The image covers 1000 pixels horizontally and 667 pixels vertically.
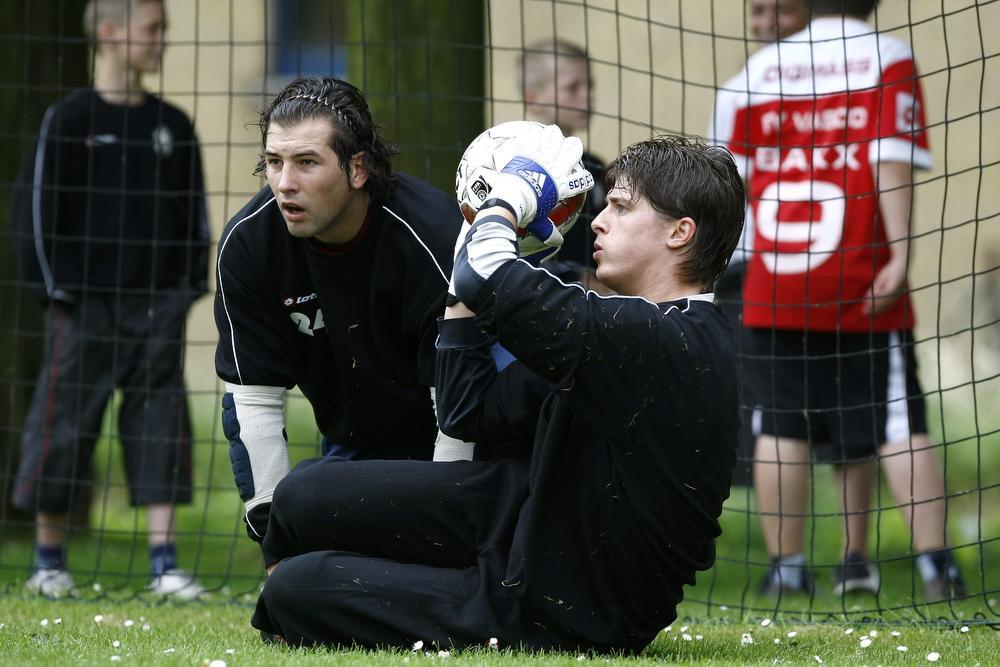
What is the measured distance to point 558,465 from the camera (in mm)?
3324

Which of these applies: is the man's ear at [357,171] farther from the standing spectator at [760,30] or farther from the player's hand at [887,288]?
the player's hand at [887,288]

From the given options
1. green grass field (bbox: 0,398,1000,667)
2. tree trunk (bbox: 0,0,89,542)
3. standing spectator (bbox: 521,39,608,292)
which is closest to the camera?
green grass field (bbox: 0,398,1000,667)

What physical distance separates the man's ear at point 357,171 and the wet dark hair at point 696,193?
792 mm

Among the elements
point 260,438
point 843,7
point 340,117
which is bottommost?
point 260,438

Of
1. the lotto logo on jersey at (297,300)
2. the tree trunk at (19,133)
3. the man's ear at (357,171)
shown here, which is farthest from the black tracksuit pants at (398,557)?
the tree trunk at (19,133)

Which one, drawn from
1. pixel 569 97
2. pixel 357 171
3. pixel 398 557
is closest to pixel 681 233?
pixel 357 171

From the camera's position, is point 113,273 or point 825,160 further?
point 113,273

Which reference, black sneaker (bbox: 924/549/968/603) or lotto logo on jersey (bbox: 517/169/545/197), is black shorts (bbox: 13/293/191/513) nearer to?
lotto logo on jersey (bbox: 517/169/545/197)

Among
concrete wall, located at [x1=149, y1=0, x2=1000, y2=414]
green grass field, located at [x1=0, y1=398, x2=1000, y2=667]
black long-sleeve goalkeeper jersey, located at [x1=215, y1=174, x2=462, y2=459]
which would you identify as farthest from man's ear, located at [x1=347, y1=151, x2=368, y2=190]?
concrete wall, located at [x1=149, y1=0, x2=1000, y2=414]

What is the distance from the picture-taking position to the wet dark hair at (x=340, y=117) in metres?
3.78

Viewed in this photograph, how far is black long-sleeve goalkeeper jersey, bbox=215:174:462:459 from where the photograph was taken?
12.8 ft

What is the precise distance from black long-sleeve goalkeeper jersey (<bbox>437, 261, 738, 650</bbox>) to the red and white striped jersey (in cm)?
212

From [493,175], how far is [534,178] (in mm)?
139

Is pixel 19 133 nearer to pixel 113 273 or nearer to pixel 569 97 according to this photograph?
pixel 113 273
